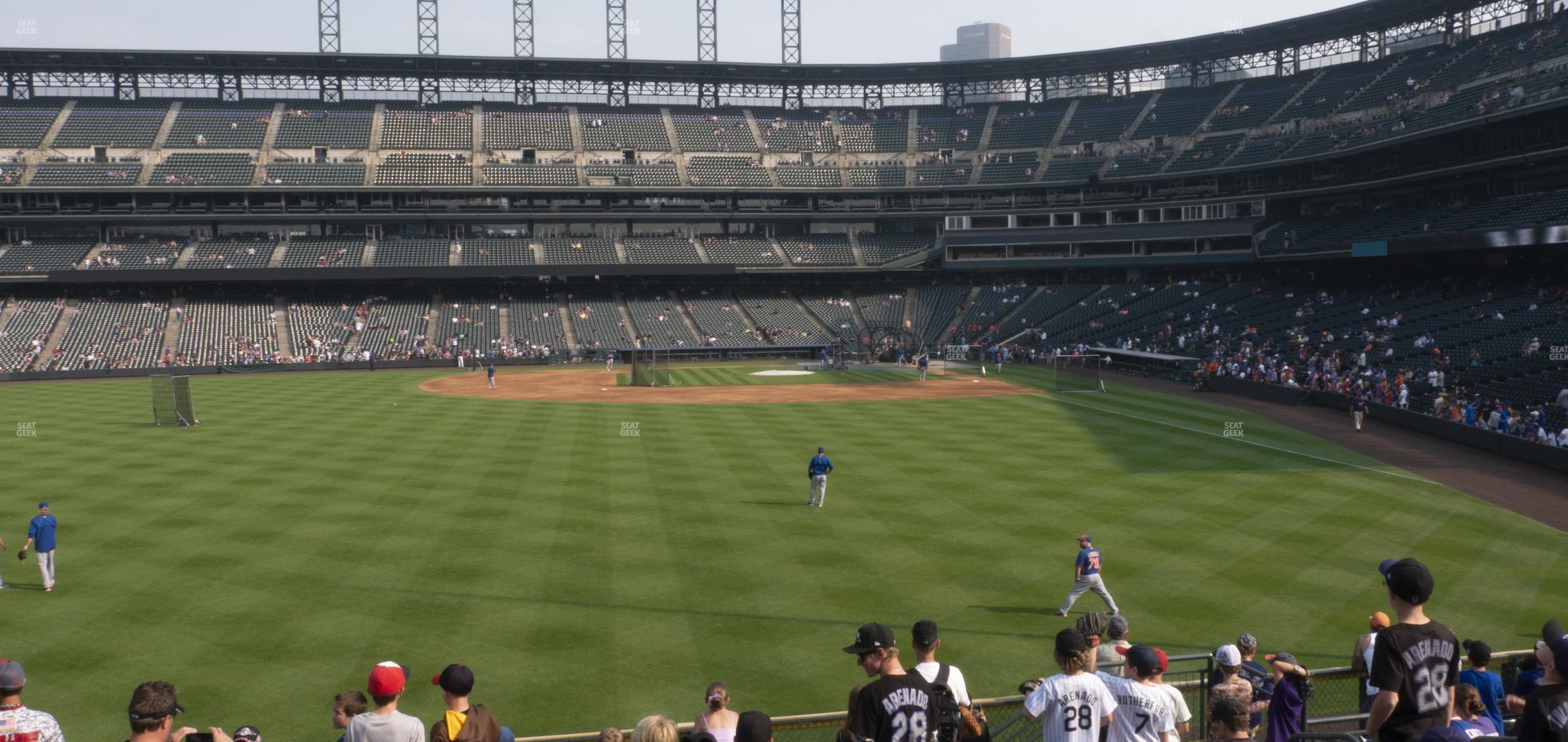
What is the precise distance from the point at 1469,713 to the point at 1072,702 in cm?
319

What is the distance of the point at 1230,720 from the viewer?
718 cm

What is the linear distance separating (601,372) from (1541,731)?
2583 inches

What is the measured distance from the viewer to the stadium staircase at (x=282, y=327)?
7531 centimetres

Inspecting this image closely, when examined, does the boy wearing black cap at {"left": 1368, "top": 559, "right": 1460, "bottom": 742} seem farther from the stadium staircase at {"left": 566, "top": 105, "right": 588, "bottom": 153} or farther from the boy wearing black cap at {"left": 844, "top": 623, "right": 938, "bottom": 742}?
the stadium staircase at {"left": 566, "top": 105, "right": 588, "bottom": 153}

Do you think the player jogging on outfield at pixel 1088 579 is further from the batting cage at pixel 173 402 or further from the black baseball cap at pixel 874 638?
→ the batting cage at pixel 173 402

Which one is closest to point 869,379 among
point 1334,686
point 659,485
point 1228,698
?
point 659,485

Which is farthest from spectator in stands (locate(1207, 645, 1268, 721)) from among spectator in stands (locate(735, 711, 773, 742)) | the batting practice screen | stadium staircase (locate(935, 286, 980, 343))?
stadium staircase (locate(935, 286, 980, 343))

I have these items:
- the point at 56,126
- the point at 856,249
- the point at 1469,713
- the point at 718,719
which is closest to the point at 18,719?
the point at 718,719

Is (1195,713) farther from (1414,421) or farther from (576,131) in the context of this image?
(576,131)

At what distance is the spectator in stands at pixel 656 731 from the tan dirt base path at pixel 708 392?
42.2 m

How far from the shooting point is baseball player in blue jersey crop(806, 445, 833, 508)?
963 inches

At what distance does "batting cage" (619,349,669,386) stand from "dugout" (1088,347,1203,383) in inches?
1153

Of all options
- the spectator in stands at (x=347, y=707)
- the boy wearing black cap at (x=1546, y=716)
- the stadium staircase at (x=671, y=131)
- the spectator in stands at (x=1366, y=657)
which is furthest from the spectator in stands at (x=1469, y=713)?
the stadium staircase at (x=671, y=131)

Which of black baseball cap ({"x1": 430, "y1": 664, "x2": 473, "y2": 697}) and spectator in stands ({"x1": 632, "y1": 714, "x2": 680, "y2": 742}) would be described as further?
black baseball cap ({"x1": 430, "y1": 664, "x2": 473, "y2": 697})
